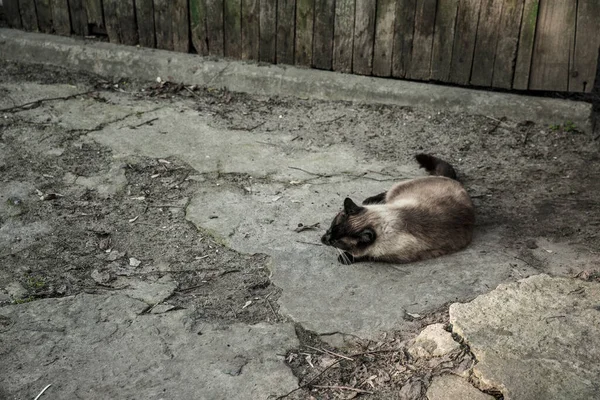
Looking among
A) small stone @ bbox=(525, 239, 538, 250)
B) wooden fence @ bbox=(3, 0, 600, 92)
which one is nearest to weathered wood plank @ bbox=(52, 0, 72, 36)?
wooden fence @ bbox=(3, 0, 600, 92)

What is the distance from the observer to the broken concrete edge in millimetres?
5668

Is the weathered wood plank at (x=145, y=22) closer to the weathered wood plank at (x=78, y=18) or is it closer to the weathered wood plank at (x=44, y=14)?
the weathered wood plank at (x=78, y=18)

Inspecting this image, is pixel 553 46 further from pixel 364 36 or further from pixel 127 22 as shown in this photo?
pixel 127 22

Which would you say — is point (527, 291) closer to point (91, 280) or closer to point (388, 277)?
point (388, 277)

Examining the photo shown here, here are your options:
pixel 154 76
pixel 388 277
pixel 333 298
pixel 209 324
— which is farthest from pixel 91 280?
pixel 154 76

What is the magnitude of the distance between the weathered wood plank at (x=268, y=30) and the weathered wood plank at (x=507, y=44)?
1.94 metres

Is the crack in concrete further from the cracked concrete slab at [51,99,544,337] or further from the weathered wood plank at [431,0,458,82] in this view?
the weathered wood plank at [431,0,458,82]

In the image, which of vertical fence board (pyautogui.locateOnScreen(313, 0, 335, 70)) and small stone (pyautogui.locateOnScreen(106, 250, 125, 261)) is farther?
vertical fence board (pyautogui.locateOnScreen(313, 0, 335, 70))

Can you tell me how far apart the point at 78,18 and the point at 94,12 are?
0.20 metres

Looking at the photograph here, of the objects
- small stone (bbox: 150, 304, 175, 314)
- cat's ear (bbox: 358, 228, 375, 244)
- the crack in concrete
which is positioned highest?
the crack in concrete

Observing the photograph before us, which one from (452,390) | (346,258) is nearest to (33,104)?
(346,258)

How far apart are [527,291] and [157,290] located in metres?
1.95

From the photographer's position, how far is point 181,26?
6.44 m

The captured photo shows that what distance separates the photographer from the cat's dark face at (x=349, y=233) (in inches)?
159
